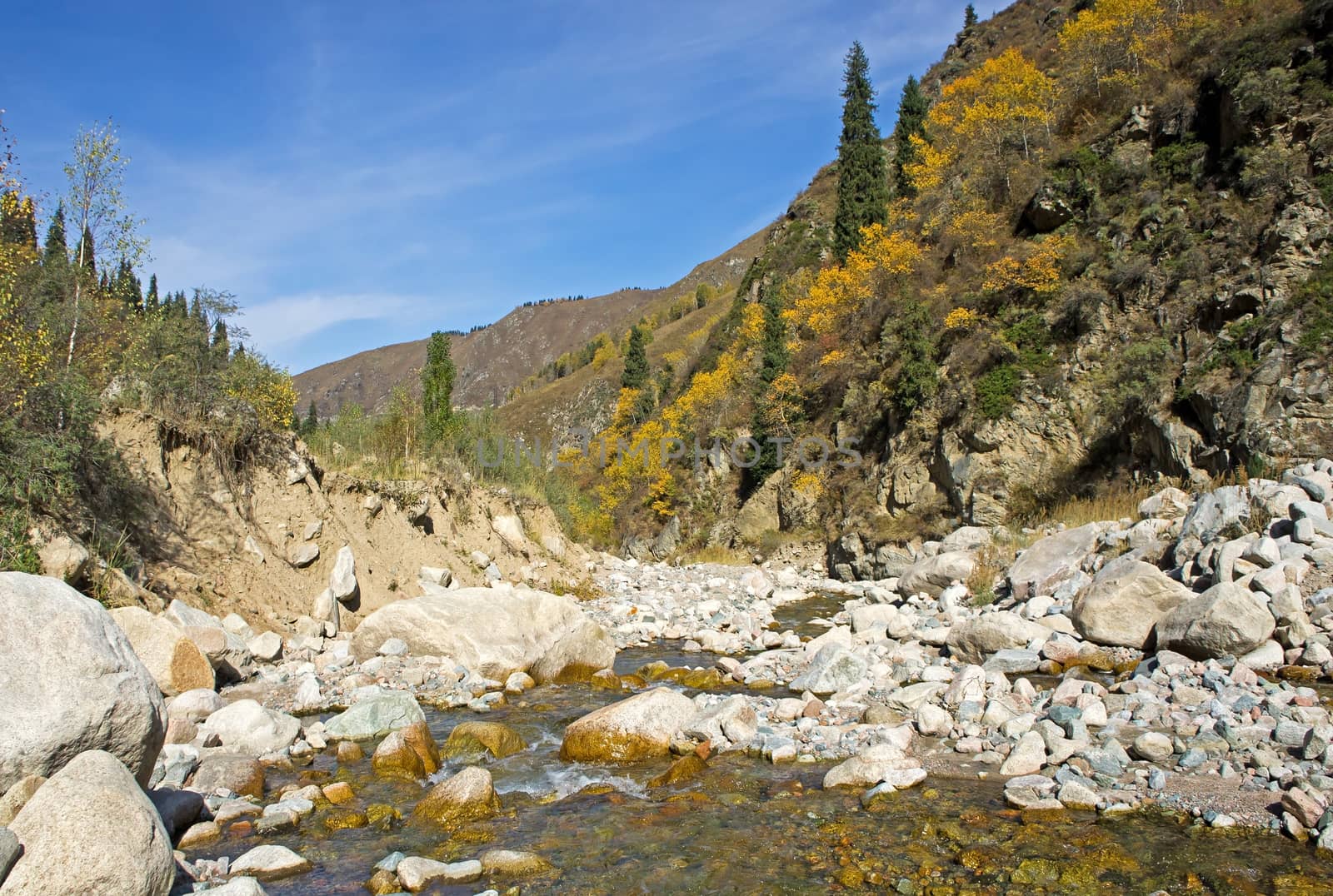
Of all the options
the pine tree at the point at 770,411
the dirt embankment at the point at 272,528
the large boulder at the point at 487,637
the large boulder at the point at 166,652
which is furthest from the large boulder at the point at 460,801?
the pine tree at the point at 770,411

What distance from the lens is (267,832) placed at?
228 inches

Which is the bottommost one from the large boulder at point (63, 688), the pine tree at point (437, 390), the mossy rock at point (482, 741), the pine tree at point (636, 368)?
the mossy rock at point (482, 741)

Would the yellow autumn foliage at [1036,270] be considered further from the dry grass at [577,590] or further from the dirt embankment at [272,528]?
the dirt embankment at [272,528]

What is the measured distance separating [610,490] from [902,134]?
34.2 metres

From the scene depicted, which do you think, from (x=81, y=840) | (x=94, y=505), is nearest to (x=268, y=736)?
(x=81, y=840)

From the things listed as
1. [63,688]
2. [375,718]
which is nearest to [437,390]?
[375,718]

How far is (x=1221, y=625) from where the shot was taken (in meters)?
8.59

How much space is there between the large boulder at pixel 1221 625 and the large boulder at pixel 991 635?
1.72 metres

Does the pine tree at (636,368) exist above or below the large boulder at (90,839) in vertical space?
above

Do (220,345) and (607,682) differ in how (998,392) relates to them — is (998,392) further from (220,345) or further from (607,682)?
(220,345)

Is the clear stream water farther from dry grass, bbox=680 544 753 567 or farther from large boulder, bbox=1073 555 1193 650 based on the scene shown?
dry grass, bbox=680 544 753 567

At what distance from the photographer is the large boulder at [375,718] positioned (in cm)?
821

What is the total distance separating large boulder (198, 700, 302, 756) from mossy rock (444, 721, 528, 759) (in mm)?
1644

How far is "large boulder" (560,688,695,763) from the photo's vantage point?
25.6 ft
